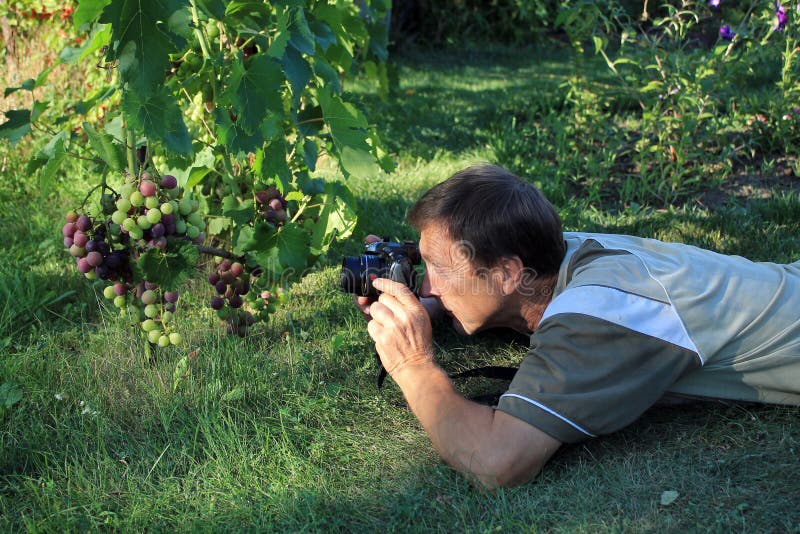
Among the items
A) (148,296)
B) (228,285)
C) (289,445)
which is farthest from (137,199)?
(289,445)

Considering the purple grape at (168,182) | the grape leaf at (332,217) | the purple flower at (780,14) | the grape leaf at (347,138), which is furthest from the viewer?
the purple flower at (780,14)

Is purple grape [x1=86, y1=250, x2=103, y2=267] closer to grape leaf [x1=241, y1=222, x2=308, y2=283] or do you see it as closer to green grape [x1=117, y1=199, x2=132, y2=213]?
green grape [x1=117, y1=199, x2=132, y2=213]

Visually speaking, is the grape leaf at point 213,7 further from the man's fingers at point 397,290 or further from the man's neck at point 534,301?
the man's neck at point 534,301

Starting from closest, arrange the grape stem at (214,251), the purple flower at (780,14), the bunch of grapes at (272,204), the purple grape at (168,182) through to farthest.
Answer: the purple grape at (168,182) → the grape stem at (214,251) → the bunch of grapes at (272,204) → the purple flower at (780,14)

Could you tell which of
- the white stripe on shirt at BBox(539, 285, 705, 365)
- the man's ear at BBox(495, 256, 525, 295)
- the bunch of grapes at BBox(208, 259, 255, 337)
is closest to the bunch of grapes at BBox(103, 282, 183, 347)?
the bunch of grapes at BBox(208, 259, 255, 337)

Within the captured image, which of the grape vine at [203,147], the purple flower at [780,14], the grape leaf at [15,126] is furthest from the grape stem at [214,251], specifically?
the purple flower at [780,14]

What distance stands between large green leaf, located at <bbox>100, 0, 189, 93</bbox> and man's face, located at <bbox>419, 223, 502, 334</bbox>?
920 mm

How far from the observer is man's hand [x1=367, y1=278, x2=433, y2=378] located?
2.24 meters

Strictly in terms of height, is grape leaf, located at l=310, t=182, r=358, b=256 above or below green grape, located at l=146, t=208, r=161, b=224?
below

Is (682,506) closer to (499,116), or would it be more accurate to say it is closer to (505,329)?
(505,329)

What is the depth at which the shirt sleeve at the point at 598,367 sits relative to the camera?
1.95 m

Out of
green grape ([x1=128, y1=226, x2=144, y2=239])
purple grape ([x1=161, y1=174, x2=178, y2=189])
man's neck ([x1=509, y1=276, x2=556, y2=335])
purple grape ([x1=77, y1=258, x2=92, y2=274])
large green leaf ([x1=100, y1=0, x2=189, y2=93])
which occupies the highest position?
large green leaf ([x1=100, y1=0, x2=189, y2=93])

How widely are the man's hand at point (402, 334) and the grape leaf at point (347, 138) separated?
53cm

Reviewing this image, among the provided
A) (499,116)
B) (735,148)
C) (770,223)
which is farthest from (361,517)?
(499,116)
